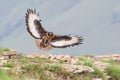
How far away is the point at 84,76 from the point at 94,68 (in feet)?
2.80

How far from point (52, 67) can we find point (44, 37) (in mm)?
2950

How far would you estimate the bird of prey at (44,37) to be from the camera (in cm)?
2552

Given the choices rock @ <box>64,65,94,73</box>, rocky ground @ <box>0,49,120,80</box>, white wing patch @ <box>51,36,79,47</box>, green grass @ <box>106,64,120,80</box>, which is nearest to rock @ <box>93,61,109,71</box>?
rocky ground @ <box>0,49,120,80</box>

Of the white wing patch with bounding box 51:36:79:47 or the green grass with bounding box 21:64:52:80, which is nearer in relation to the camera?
the green grass with bounding box 21:64:52:80

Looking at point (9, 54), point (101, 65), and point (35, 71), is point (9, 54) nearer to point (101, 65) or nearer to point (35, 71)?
point (35, 71)

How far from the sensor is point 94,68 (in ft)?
79.4

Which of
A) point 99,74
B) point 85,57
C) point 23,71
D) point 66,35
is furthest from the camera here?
point 85,57

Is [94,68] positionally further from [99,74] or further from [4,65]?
[4,65]

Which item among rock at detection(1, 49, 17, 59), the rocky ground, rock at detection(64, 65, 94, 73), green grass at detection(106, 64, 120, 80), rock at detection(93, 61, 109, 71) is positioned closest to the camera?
the rocky ground

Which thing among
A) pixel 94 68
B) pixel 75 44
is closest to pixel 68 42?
pixel 75 44

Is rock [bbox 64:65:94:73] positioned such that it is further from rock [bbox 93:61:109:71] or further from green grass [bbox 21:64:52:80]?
green grass [bbox 21:64:52:80]

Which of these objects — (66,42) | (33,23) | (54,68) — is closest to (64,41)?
(66,42)

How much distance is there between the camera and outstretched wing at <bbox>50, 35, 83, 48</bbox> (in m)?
25.6

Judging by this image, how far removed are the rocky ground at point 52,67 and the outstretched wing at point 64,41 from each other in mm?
510
